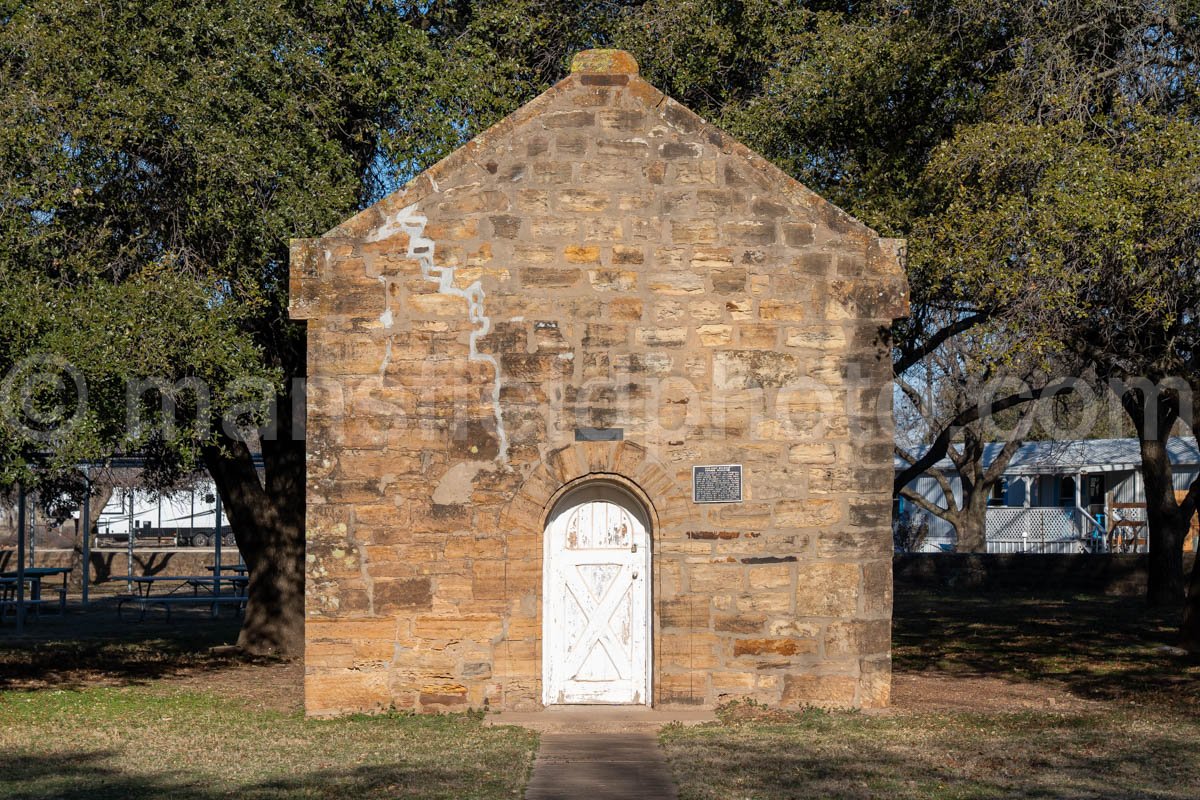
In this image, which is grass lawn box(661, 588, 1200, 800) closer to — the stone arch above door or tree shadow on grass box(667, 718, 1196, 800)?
tree shadow on grass box(667, 718, 1196, 800)

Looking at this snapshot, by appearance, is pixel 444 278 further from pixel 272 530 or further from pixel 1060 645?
pixel 1060 645

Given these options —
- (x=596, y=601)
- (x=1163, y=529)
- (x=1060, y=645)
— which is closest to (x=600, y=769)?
(x=596, y=601)

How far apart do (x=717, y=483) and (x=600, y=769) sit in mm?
3216

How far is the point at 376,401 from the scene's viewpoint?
39.4 feet

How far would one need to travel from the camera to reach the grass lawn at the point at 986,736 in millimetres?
9109

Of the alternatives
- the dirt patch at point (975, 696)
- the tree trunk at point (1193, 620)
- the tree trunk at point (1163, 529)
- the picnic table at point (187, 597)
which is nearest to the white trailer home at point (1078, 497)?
the tree trunk at point (1163, 529)

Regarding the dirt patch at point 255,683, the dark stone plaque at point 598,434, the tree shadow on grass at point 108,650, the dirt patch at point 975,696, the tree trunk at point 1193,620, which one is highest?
the dark stone plaque at point 598,434

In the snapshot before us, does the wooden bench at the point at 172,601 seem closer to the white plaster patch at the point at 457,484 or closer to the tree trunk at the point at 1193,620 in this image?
Answer: the white plaster patch at the point at 457,484

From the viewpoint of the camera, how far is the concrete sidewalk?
8812 mm

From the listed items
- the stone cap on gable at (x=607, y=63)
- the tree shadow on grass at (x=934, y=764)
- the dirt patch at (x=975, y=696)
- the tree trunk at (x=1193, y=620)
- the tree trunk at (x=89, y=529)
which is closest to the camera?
the tree shadow on grass at (x=934, y=764)

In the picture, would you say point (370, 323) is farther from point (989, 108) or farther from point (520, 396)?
point (989, 108)

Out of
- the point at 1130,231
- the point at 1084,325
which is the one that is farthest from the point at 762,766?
the point at 1084,325

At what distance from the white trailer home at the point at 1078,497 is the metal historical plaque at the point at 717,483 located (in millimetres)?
23869

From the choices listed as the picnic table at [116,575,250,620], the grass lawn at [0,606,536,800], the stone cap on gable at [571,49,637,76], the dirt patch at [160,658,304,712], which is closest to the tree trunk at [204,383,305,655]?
the dirt patch at [160,658,304,712]
